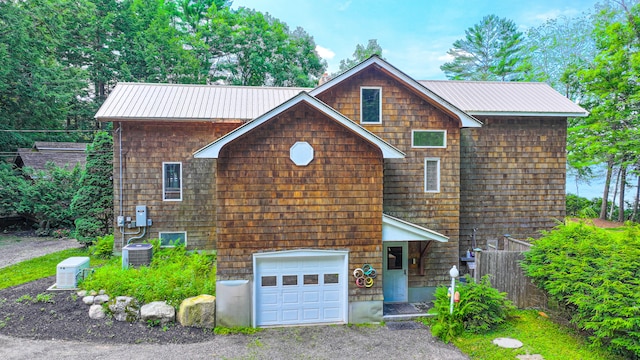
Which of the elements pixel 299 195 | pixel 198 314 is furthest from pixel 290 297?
pixel 299 195

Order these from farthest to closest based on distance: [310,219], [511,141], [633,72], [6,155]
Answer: [6,155]
[633,72]
[511,141]
[310,219]

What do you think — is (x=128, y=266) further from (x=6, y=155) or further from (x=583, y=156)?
(x=583, y=156)

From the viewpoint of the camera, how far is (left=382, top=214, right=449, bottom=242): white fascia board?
863 cm

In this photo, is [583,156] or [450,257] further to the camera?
[583,156]

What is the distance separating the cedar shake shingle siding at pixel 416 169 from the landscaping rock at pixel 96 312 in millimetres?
7847

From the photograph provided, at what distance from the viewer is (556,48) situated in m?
33.7

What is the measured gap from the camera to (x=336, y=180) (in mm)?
8344

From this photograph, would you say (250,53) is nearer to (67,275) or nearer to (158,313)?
(67,275)

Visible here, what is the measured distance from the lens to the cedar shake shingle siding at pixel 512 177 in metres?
11.4

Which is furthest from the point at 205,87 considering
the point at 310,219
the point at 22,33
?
the point at 22,33

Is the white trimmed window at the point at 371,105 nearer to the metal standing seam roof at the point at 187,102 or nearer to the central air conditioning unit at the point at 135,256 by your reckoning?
the metal standing seam roof at the point at 187,102

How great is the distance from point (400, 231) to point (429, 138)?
3.21 meters

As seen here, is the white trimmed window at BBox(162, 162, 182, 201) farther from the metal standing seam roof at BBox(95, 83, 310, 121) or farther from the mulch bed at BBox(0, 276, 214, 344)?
the mulch bed at BBox(0, 276, 214, 344)

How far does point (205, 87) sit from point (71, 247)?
9.27 metres
